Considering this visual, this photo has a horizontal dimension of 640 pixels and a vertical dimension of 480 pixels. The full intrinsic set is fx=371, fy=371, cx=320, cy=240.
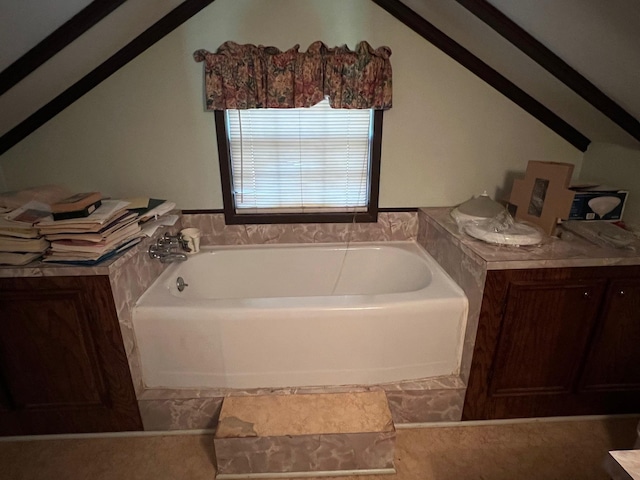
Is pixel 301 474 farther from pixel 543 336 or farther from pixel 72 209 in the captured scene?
pixel 72 209

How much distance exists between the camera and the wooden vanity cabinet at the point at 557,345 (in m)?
1.56

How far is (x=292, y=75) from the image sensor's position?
1979 mm

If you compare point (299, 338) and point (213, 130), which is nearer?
point (299, 338)

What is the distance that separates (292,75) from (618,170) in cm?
183

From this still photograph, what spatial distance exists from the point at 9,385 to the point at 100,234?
82 centimetres

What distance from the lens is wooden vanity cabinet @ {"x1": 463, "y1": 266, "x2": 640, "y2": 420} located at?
5.11ft

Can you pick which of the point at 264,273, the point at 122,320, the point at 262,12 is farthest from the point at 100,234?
the point at 262,12

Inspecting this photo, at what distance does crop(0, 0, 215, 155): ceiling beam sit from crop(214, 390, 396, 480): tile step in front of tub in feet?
5.92

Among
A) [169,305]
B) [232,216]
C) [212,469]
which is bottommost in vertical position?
[212,469]

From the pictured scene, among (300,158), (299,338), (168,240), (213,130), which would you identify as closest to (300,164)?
(300,158)

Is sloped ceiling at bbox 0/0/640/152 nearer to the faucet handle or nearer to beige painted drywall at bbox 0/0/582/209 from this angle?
beige painted drywall at bbox 0/0/582/209

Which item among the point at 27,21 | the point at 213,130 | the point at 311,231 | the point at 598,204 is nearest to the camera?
the point at 27,21

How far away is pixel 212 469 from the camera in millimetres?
1561

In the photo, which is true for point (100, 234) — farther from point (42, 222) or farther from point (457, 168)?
point (457, 168)
